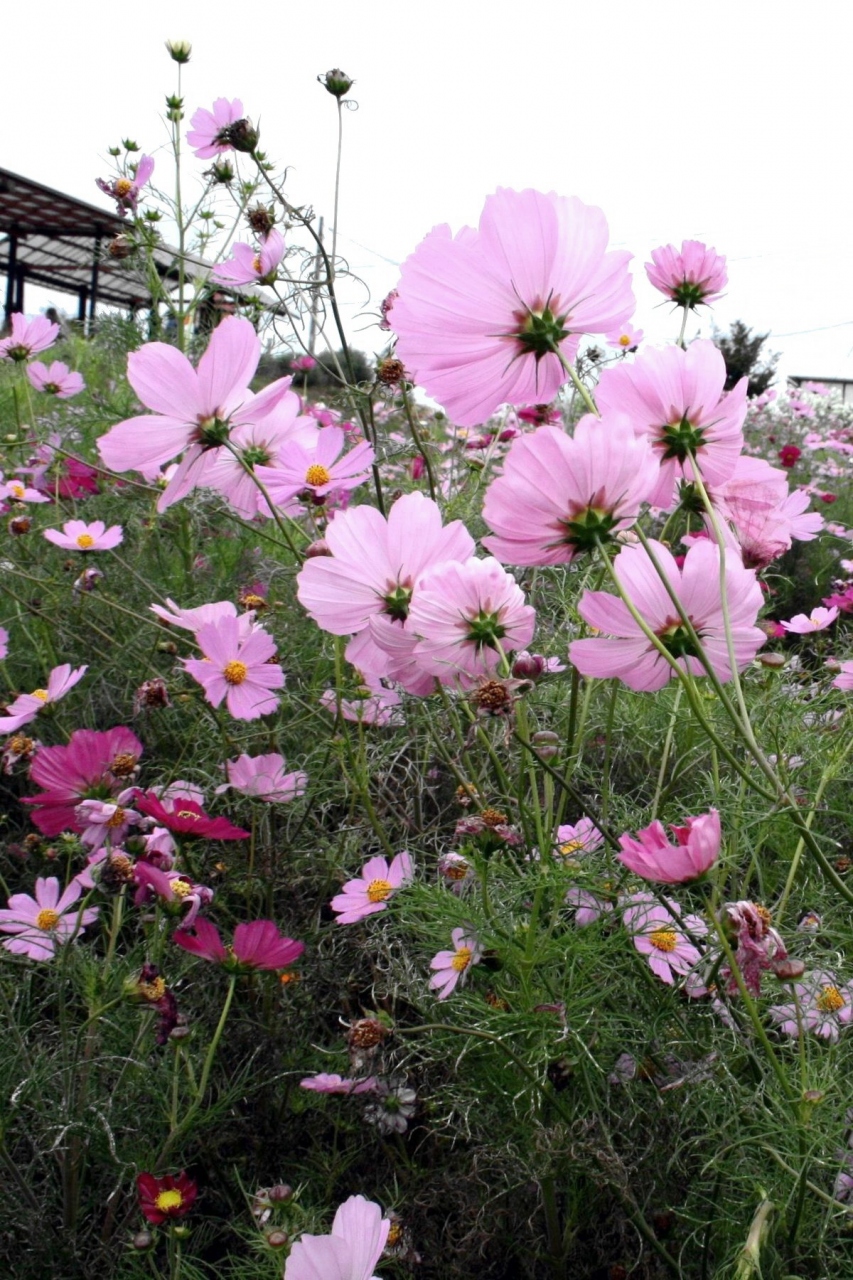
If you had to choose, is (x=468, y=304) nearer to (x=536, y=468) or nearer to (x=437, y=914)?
(x=536, y=468)

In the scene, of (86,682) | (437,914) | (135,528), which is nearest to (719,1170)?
(437,914)

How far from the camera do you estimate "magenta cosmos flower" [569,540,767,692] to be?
541mm

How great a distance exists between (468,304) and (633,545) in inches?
6.6

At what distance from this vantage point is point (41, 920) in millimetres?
948

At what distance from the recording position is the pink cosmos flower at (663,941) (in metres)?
0.72

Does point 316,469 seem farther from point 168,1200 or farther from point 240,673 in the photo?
point 168,1200

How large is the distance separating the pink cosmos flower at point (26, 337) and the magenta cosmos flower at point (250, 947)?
1.32m

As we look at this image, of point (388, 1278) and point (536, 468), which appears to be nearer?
point (536, 468)

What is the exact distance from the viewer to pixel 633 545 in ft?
1.89

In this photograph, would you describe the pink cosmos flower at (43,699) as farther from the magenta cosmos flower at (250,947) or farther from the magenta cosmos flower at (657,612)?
the magenta cosmos flower at (657,612)

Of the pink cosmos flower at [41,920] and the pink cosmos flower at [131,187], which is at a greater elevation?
the pink cosmos flower at [131,187]

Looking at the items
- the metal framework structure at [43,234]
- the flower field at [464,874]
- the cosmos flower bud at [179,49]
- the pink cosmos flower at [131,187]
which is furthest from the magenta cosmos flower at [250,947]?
the metal framework structure at [43,234]

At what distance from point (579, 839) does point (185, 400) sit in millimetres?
494

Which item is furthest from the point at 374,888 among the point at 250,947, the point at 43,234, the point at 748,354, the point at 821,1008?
the point at 43,234
